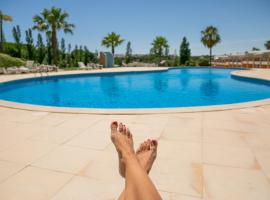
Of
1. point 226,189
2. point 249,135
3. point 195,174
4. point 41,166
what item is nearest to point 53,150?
point 41,166

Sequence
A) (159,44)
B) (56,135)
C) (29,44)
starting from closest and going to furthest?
(56,135) → (29,44) → (159,44)

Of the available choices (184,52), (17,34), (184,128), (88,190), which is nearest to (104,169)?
(88,190)

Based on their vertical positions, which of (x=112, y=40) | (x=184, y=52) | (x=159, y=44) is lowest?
(x=184, y=52)

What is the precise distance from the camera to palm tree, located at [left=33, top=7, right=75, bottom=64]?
18625 mm

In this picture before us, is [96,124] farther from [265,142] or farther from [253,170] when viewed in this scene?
[265,142]

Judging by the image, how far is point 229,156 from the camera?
7.39ft

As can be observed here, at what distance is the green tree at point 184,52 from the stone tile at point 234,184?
28.0 meters

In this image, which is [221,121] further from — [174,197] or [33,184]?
[33,184]

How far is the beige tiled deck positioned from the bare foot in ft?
0.78

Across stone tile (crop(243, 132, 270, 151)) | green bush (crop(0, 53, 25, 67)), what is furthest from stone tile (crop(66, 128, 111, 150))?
green bush (crop(0, 53, 25, 67))

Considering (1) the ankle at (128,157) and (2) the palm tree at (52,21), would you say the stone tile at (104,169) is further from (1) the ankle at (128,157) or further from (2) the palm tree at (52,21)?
(2) the palm tree at (52,21)

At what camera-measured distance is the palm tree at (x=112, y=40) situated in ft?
84.4

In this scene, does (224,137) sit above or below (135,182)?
below

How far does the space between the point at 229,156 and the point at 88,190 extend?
1.66 m
